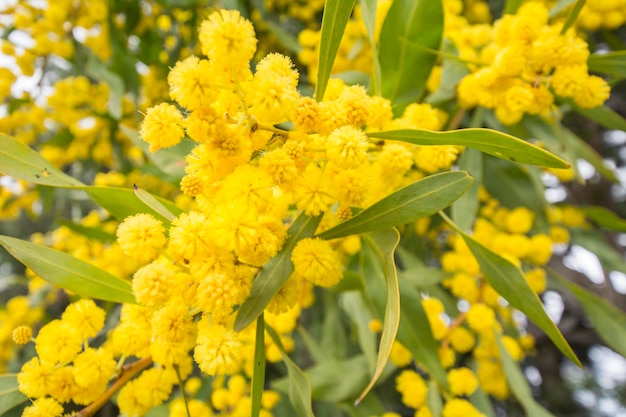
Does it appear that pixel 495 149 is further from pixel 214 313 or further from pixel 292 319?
pixel 292 319

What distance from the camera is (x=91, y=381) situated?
828 millimetres

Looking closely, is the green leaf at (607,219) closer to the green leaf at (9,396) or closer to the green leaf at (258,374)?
the green leaf at (258,374)

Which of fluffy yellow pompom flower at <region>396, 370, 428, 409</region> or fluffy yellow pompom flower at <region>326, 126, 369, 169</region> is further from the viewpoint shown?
fluffy yellow pompom flower at <region>396, 370, 428, 409</region>

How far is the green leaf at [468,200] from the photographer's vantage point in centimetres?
121

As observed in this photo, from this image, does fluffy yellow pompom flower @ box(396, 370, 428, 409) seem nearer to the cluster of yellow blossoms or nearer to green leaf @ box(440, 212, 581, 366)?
green leaf @ box(440, 212, 581, 366)

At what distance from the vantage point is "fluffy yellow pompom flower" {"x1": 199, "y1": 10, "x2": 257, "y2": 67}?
0.68 meters

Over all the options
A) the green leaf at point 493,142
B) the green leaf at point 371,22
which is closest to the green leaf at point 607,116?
the green leaf at point 371,22

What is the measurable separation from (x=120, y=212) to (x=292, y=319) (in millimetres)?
630

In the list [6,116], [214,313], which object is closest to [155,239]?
[214,313]

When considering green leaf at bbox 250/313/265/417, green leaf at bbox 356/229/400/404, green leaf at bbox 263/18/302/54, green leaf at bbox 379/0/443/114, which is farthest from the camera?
green leaf at bbox 263/18/302/54

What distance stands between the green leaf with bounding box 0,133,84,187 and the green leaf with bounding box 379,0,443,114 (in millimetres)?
676

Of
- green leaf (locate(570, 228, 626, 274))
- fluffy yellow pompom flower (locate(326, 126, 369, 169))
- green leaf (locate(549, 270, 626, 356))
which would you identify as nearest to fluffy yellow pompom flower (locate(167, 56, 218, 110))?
fluffy yellow pompom flower (locate(326, 126, 369, 169))

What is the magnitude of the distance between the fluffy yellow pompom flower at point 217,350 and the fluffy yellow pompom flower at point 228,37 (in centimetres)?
38

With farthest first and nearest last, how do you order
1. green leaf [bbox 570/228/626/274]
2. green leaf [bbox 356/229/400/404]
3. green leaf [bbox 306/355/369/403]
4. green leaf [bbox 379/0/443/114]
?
green leaf [bbox 570/228/626/274] → green leaf [bbox 306/355/369/403] → green leaf [bbox 379/0/443/114] → green leaf [bbox 356/229/400/404]
